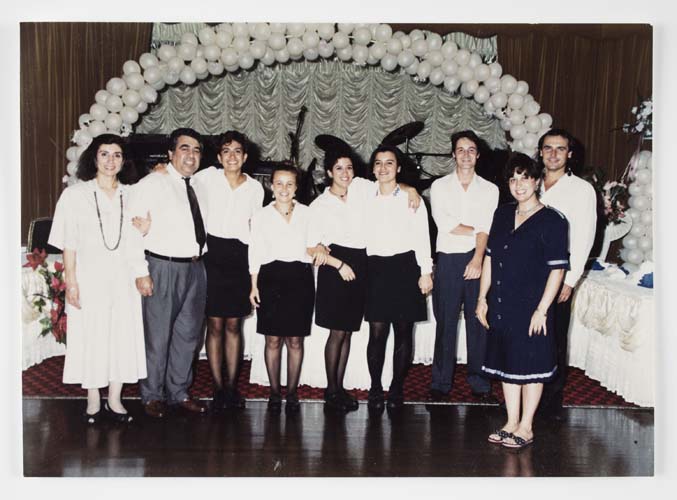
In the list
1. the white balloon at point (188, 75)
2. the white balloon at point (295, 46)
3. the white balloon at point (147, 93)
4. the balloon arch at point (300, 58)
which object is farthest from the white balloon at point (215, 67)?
the white balloon at point (295, 46)

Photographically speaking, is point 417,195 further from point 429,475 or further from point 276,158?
point 276,158

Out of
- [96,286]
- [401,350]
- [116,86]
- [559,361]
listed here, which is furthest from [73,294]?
[559,361]

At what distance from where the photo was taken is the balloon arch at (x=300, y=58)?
352 centimetres

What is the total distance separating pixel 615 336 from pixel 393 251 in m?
1.50

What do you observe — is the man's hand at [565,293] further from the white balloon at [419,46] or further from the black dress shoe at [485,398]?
the white balloon at [419,46]

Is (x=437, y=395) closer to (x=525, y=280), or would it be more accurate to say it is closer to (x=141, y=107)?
(x=525, y=280)

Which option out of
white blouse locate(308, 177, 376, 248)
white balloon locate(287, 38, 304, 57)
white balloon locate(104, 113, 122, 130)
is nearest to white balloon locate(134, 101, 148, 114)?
white balloon locate(104, 113, 122, 130)

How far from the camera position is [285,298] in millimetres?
3438

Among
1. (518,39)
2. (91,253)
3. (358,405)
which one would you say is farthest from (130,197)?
Result: (518,39)

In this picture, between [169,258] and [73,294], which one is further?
[169,258]

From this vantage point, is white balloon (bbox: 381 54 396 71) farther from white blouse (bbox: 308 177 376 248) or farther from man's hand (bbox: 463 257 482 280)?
man's hand (bbox: 463 257 482 280)

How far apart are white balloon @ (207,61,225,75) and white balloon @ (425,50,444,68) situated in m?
1.29

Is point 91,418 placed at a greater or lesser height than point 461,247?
lesser

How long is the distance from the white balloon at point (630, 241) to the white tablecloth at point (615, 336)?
0.24 m
